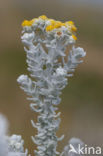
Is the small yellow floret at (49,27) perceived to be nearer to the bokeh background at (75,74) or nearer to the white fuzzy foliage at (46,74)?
the white fuzzy foliage at (46,74)

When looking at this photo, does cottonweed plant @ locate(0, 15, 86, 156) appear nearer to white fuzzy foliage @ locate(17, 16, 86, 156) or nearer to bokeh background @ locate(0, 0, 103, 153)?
white fuzzy foliage @ locate(17, 16, 86, 156)

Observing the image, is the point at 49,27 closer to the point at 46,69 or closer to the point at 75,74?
the point at 46,69

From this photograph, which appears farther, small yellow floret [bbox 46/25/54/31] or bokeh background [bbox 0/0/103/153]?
bokeh background [bbox 0/0/103/153]

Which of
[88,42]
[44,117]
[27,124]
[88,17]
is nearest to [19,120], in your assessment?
[27,124]

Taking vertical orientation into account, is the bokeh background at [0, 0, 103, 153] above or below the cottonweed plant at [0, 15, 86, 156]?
above

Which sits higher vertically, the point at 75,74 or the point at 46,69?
the point at 75,74

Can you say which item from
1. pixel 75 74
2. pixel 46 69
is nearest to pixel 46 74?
pixel 46 69

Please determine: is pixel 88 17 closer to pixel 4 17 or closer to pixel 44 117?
pixel 4 17

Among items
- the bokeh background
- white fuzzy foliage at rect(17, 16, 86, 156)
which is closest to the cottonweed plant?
white fuzzy foliage at rect(17, 16, 86, 156)
